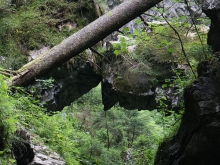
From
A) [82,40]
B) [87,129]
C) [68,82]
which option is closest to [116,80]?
[68,82]

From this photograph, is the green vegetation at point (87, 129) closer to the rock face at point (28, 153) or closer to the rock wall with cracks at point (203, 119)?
the rock face at point (28, 153)

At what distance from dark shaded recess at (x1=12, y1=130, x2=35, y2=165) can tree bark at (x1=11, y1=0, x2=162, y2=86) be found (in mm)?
1895

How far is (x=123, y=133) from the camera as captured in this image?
412 inches

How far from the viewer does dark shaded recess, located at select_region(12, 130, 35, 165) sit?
3380mm

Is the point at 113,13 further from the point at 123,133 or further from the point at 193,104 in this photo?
the point at 123,133

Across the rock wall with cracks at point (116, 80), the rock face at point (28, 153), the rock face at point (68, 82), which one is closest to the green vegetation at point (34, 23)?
the rock face at point (68, 82)

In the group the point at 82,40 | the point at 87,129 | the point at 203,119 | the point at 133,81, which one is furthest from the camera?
the point at 87,129

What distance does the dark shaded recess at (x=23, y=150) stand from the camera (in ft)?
11.1

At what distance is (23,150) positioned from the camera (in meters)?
3.50

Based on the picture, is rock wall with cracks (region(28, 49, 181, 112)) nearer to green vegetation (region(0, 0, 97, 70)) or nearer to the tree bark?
green vegetation (region(0, 0, 97, 70))

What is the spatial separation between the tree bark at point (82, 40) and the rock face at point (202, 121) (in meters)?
2.11

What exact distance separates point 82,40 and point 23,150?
8.45 feet

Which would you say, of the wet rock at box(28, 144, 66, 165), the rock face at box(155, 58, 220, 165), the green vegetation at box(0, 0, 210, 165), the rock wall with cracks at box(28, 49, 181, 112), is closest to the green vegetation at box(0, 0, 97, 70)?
the green vegetation at box(0, 0, 210, 165)

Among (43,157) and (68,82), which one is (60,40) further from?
(43,157)
